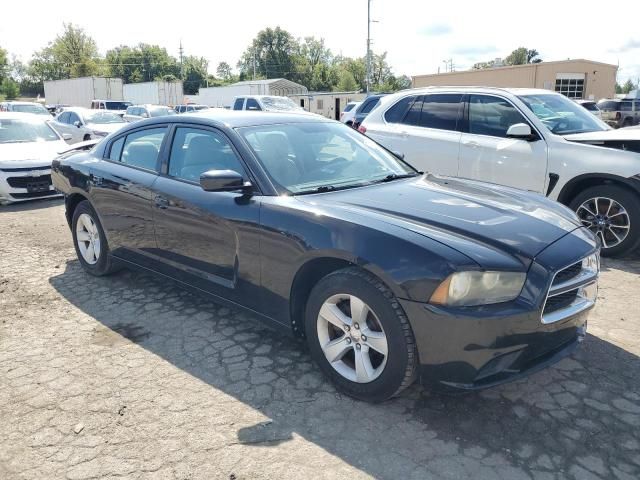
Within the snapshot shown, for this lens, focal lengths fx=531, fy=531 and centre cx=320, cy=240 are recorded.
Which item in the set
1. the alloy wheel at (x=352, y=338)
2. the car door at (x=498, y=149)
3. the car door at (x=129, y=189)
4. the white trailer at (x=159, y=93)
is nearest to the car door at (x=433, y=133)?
the car door at (x=498, y=149)

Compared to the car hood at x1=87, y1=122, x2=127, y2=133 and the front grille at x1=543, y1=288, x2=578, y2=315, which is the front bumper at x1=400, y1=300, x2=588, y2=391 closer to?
the front grille at x1=543, y1=288, x2=578, y2=315

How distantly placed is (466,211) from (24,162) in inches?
329

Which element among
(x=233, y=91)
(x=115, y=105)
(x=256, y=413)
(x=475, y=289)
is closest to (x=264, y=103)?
(x=115, y=105)

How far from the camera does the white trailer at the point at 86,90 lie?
1560 inches

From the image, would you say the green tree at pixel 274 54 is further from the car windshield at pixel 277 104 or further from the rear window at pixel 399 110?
the rear window at pixel 399 110

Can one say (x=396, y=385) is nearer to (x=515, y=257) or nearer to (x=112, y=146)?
(x=515, y=257)

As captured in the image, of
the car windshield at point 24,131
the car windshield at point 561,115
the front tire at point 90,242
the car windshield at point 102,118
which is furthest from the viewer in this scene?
the car windshield at point 102,118

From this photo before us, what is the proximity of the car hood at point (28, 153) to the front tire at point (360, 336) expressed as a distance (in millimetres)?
7829

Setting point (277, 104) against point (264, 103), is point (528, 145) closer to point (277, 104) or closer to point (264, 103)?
point (264, 103)

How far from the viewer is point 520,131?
5984mm

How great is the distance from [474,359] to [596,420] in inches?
33.5

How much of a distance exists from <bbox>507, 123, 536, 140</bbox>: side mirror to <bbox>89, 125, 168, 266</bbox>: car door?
151 inches

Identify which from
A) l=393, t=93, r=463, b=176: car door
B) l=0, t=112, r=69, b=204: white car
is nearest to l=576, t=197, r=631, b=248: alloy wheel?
l=393, t=93, r=463, b=176: car door

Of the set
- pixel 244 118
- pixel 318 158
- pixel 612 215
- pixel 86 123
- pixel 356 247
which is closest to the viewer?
pixel 356 247
